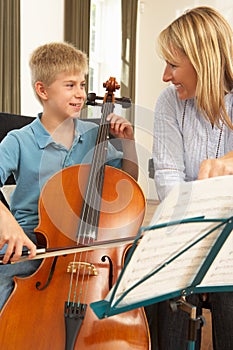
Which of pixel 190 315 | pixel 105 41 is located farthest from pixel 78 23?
pixel 190 315

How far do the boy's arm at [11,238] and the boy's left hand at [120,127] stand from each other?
0.46 meters

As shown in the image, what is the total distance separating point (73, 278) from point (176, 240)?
0.48 metres

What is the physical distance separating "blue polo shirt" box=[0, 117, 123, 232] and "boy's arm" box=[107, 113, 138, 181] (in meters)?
0.03

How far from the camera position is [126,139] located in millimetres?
1652

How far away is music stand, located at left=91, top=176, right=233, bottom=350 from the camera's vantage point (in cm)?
89

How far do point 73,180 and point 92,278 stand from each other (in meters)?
0.31

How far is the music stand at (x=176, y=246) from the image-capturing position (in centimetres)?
89

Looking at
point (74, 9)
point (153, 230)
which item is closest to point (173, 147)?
point (153, 230)

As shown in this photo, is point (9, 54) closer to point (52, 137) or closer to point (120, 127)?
point (52, 137)

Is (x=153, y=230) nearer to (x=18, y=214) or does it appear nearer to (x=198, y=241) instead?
(x=198, y=241)

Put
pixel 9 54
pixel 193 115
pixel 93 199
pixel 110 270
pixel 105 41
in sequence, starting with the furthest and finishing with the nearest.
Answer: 1. pixel 105 41
2. pixel 9 54
3. pixel 193 115
4. pixel 93 199
5. pixel 110 270

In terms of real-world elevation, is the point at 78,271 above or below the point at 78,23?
below

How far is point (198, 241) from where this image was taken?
3.11ft

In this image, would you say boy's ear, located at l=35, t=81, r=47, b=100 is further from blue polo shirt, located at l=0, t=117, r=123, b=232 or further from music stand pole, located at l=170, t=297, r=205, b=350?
music stand pole, located at l=170, t=297, r=205, b=350
